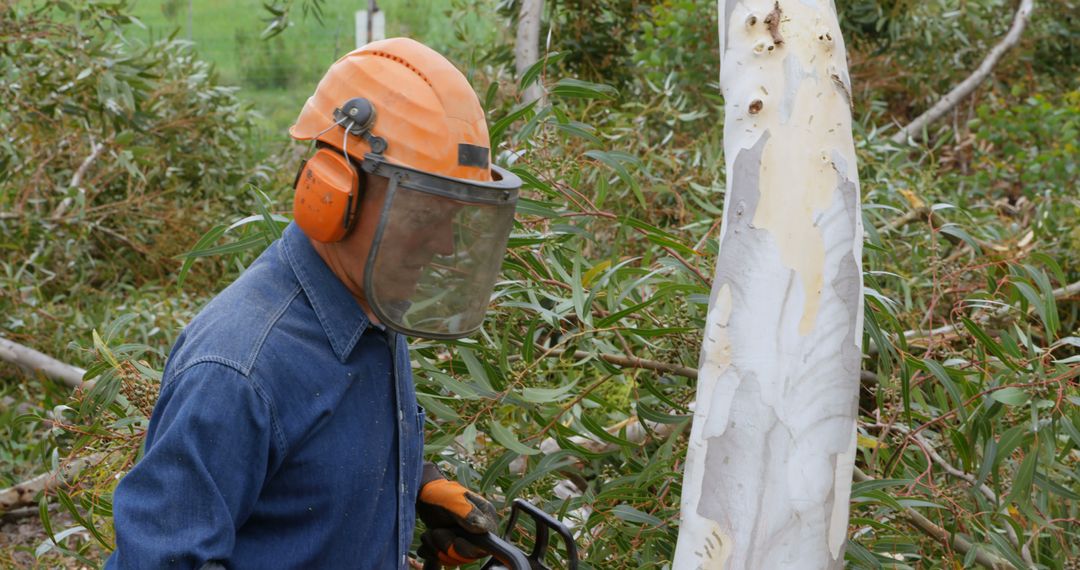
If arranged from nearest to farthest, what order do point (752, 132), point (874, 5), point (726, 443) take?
point (726, 443) → point (752, 132) → point (874, 5)

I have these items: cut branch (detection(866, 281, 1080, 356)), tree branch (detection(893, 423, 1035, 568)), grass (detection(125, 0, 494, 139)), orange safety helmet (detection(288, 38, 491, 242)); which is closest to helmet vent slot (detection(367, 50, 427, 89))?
orange safety helmet (detection(288, 38, 491, 242))

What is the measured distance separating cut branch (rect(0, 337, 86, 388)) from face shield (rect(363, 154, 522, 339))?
→ 2.94m

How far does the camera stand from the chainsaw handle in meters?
1.87

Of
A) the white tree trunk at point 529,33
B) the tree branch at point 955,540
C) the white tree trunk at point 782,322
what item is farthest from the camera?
the white tree trunk at point 529,33

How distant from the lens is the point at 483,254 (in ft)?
5.49

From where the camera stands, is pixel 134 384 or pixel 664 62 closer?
pixel 134 384

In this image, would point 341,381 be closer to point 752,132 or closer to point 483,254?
point 483,254

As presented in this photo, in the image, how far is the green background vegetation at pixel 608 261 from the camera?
2.45 m

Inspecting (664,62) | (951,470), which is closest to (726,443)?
(951,470)

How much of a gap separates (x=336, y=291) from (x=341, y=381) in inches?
5.7

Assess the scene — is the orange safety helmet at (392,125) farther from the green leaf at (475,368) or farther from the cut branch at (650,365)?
the cut branch at (650,365)

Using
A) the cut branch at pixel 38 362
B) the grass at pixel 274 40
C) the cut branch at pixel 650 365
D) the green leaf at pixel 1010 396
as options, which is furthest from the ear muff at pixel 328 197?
the grass at pixel 274 40

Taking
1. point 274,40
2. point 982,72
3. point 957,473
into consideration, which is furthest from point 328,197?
point 274,40

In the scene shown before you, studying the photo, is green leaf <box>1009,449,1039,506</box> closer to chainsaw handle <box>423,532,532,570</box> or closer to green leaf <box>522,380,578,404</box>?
green leaf <box>522,380,578,404</box>
